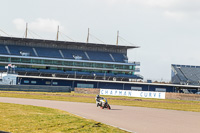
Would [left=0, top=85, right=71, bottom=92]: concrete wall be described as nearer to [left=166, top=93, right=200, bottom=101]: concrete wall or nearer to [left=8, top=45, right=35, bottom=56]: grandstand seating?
[left=166, top=93, right=200, bottom=101]: concrete wall

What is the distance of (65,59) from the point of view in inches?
3484

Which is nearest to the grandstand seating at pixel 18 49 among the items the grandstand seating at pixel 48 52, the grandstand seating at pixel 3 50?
the grandstand seating at pixel 3 50

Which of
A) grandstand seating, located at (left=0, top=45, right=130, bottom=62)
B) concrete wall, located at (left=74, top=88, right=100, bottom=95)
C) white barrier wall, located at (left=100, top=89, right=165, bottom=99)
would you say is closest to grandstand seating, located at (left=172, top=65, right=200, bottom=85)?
grandstand seating, located at (left=0, top=45, right=130, bottom=62)

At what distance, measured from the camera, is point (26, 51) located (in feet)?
291

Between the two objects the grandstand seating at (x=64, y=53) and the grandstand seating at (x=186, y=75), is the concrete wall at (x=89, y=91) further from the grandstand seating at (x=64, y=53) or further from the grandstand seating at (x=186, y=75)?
the grandstand seating at (x=186, y=75)

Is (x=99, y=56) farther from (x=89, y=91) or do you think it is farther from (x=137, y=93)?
(x=137, y=93)

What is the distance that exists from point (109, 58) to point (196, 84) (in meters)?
27.1

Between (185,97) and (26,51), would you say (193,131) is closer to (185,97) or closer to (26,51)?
(185,97)

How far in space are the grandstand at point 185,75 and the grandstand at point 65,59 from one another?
10.4 meters

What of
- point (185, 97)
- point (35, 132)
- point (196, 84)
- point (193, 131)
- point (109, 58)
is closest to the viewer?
point (35, 132)

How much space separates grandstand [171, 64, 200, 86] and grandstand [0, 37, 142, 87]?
1042cm

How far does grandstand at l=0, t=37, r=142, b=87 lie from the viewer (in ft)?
281

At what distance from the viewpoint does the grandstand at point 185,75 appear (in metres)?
84.0

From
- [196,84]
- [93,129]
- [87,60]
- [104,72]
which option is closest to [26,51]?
[87,60]
